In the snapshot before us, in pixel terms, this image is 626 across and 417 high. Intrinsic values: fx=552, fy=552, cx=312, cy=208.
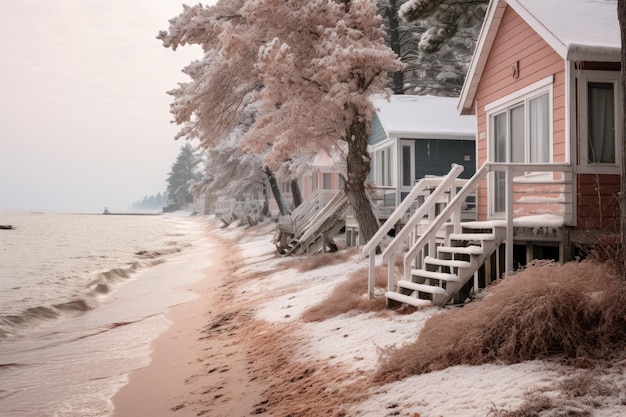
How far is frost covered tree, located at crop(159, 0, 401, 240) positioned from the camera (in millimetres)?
13117

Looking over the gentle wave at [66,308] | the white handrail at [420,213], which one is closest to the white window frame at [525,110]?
the white handrail at [420,213]

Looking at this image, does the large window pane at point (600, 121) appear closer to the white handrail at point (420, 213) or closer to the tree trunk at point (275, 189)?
the white handrail at point (420, 213)

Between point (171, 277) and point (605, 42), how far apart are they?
17739 mm

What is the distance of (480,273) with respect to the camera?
9.72m

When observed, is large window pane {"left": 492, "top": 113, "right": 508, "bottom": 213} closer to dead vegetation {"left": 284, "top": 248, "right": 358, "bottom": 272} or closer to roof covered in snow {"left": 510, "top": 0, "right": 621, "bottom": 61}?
roof covered in snow {"left": 510, "top": 0, "right": 621, "bottom": 61}

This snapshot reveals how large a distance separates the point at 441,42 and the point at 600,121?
16.1m

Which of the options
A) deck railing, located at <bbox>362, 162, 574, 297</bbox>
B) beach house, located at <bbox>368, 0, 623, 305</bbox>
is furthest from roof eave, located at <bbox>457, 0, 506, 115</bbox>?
deck railing, located at <bbox>362, 162, 574, 297</bbox>

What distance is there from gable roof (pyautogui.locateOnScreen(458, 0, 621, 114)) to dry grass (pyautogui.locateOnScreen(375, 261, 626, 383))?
460 cm

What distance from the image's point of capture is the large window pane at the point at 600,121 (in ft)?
31.3

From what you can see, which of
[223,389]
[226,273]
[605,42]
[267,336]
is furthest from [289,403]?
[226,273]

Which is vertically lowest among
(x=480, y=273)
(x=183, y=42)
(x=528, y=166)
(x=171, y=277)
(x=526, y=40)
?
(x=171, y=277)

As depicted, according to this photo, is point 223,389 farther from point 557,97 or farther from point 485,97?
point 485,97

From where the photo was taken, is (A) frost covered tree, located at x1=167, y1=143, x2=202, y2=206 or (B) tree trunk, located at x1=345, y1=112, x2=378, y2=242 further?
(A) frost covered tree, located at x1=167, y1=143, x2=202, y2=206

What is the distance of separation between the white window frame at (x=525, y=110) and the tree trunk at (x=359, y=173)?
3440mm
